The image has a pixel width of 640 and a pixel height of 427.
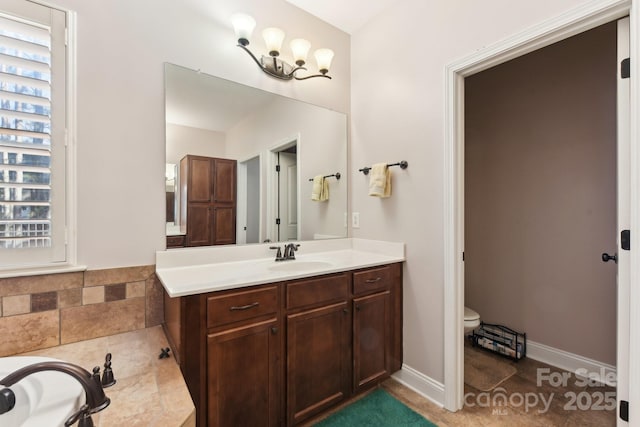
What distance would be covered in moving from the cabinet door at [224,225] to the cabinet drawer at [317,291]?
2.04ft

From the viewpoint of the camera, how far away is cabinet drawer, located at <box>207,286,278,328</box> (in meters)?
1.25

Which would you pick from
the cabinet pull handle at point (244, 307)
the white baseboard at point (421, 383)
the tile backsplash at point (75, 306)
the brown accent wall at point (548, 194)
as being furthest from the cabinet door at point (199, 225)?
the brown accent wall at point (548, 194)

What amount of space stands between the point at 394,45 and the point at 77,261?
2374 millimetres

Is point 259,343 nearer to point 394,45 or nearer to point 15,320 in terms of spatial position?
point 15,320

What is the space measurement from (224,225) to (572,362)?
8.89 feet

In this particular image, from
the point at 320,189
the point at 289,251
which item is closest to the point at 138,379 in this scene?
the point at 289,251

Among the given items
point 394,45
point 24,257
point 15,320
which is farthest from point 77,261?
point 394,45

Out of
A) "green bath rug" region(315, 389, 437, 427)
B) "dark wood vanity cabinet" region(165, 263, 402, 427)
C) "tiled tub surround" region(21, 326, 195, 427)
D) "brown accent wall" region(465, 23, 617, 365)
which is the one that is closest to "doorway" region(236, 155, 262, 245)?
"dark wood vanity cabinet" region(165, 263, 402, 427)

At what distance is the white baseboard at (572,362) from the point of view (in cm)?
197

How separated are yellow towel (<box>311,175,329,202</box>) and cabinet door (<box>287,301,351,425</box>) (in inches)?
35.9

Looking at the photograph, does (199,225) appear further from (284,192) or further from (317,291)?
(317,291)

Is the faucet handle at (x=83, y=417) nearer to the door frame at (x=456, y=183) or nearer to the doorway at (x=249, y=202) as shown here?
the doorway at (x=249, y=202)

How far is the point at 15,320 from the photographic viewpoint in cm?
129

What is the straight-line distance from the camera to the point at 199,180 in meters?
1.76
